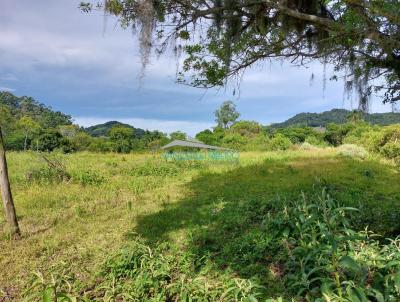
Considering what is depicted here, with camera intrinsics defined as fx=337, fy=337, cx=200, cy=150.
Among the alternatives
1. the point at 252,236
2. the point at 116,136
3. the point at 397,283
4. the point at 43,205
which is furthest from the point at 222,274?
the point at 116,136

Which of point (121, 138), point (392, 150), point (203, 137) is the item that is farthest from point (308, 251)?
point (121, 138)

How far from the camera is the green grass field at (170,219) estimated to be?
3.69 m

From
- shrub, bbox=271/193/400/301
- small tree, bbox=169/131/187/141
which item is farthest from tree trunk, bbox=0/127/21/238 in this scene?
small tree, bbox=169/131/187/141

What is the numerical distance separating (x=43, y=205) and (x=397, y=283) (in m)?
7.12

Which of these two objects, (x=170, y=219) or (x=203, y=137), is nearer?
(x=170, y=219)

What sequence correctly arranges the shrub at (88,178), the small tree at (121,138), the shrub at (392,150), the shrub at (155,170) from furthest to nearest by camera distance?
the small tree at (121,138) < the shrub at (392,150) < the shrub at (155,170) < the shrub at (88,178)

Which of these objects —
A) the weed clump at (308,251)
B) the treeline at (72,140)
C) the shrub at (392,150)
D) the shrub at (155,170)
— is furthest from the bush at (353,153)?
the treeline at (72,140)

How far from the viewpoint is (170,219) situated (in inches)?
240

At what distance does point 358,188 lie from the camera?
8312 millimetres

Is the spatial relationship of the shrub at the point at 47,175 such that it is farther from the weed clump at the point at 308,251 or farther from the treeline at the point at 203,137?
the treeline at the point at 203,137

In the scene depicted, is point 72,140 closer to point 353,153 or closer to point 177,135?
point 177,135

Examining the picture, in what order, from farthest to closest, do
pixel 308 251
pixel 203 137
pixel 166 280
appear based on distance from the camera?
pixel 203 137 → pixel 166 280 → pixel 308 251

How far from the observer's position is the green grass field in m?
3.69

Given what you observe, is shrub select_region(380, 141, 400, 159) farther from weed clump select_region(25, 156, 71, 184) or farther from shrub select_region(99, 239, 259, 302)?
shrub select_region(99, 239, 259, 302)
